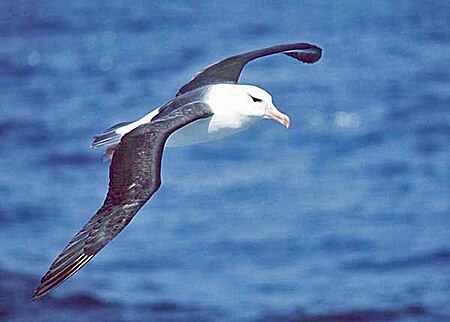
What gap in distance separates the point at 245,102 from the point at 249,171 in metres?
13.7

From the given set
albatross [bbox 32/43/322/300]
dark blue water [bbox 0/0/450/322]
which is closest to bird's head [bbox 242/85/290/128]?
albatross [bbox 32/43/322/300]

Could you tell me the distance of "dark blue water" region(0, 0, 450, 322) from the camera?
73.2 ft


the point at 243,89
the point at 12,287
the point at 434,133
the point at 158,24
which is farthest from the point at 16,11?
the point at 243,89

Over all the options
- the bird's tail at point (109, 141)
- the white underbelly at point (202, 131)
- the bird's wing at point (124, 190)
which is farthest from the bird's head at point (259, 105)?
the bird's tail at point (109, 141)

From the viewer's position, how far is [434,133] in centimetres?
2780

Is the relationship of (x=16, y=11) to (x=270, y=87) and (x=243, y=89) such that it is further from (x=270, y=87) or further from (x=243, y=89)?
(x=243, y=89)

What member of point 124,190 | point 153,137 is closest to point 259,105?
point 153,137

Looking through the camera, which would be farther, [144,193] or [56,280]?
[144,193]

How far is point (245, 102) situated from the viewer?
41.5 feet

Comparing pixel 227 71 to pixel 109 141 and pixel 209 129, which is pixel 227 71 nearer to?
pixel 209 129

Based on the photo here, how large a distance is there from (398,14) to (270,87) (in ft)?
20.8

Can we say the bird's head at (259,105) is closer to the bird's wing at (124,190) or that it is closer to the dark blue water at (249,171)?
the bird's wing at (124,190)

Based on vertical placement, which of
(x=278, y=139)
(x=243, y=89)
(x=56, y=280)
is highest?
(x=278, y=139)

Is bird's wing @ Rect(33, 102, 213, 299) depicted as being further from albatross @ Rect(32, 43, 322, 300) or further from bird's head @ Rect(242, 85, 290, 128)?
bird's head @ Rect(242, 85, 290, 128)
